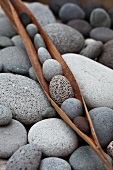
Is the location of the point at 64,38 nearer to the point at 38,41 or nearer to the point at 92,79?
the point at 38,41

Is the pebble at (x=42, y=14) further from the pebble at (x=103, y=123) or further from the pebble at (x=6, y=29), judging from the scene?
the pebble at (x=103, y=123)

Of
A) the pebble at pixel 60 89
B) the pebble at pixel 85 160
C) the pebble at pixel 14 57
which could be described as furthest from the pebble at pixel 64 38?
the pebble at pixel 85 160

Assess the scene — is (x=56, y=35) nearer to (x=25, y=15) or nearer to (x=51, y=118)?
(x=25, y=15)

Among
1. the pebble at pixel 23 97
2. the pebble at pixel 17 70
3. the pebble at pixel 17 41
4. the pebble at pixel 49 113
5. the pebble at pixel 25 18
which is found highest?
the pebble at pixel 25 18

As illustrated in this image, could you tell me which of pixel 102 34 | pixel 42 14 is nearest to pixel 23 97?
pixel 102 34

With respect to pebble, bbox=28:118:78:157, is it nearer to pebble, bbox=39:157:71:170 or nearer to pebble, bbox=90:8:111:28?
pebble, bbox=39:157:71:170
